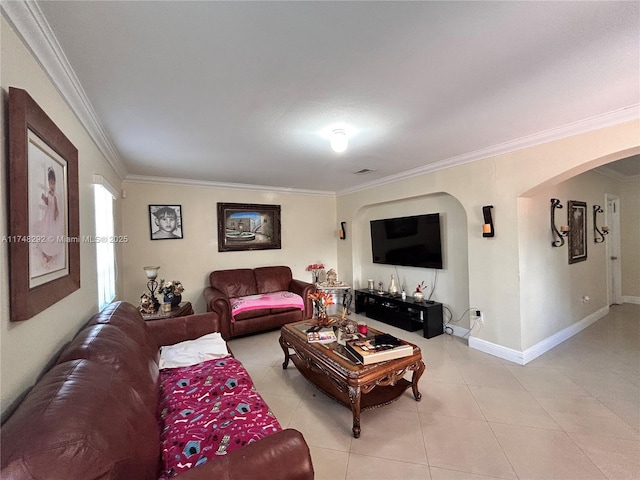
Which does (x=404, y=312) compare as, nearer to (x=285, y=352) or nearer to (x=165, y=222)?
(x=285, y=352)

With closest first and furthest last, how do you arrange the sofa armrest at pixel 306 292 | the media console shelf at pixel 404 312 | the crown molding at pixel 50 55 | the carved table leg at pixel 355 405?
the crown molding at pixel 50 55, the carved table leg at pixel 355 405, the media console shelf at pixel 404 312, the sofa armrest at pixel 306 292

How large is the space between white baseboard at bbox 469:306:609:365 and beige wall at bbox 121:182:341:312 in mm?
2910

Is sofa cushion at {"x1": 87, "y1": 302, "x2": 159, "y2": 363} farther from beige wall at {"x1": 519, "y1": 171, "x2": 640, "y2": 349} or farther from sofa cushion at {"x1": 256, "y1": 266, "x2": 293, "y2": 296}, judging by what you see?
beige wall at {"x1": 519, "y1": 171, "x2": 640, "y2": 349}

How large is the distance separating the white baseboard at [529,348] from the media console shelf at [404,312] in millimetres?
498

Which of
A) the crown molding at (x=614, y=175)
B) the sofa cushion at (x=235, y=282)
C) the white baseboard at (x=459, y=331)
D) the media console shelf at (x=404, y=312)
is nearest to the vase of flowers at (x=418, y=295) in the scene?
the media console shelf at (x=404, y=312)

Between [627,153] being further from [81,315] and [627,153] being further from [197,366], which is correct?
[81,315]

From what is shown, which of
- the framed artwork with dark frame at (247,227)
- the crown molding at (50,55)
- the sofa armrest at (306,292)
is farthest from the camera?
the framed artwork with dark frame at (247,227)

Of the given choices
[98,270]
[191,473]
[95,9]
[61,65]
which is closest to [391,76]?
[95,9]

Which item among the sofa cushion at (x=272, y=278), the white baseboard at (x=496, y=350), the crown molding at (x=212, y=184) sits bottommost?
the white baseboard at (x=496, y=350)

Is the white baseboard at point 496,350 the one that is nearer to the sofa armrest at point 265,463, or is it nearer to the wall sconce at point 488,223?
the wall sconce at point 488,223

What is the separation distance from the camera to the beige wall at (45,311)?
3.00 feet

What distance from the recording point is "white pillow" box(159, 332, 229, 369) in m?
1.97

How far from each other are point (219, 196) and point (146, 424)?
3.73m

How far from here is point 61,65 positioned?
134 centimetres
